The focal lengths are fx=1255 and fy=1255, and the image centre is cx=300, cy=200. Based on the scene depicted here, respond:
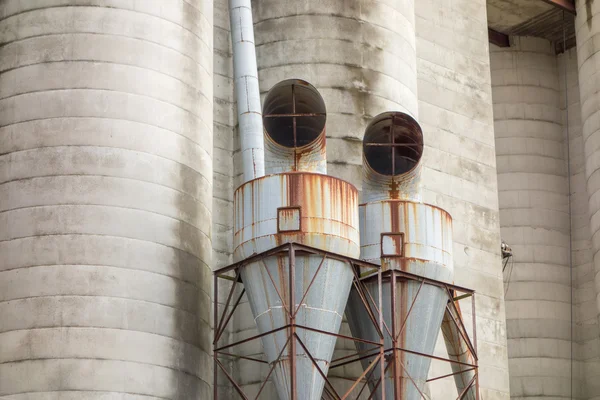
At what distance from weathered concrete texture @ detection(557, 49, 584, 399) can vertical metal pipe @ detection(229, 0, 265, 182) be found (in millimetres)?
20816

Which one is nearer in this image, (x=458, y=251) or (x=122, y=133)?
(x=122, y=133)

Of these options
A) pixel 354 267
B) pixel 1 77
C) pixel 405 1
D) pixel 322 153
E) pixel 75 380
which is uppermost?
pixel 405 1

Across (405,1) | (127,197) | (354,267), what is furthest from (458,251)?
(127,197)

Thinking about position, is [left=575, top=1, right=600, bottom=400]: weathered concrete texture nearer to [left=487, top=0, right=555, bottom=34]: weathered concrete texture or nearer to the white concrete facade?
the white concrete facade

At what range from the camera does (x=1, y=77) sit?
32688 mm

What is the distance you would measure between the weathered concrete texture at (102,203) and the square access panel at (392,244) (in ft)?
15.4

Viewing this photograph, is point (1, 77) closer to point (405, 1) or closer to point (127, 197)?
point (127, 197)

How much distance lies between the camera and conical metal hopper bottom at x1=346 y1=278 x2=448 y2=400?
32.2m

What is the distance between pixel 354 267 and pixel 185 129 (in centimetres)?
583

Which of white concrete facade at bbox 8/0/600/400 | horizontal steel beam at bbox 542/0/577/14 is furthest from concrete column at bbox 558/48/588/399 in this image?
white concrete facade at bbox 8/0/600/400

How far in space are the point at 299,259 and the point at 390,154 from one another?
5.61 meters

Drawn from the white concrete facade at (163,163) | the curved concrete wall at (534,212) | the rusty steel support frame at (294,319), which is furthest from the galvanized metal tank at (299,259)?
the curved concrete wall at (534,212)

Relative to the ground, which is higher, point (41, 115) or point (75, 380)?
point (41, 115)

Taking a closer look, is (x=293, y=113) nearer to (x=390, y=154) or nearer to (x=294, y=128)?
(x=294, y=128)
